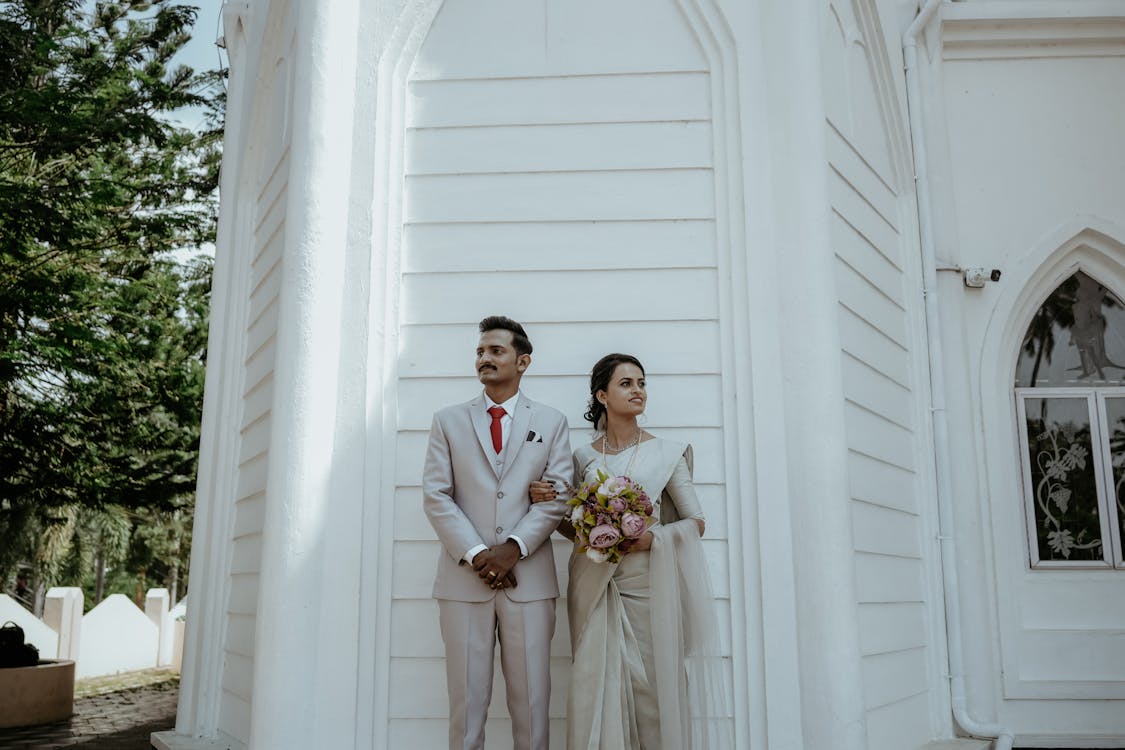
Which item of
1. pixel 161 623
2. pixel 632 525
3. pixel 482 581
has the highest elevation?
pixel 632 525

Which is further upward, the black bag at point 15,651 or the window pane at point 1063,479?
the window pane at point 1063,479

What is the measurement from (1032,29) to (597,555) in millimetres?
6291

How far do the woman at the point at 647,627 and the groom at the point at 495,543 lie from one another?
135mm

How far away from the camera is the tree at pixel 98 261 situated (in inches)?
471

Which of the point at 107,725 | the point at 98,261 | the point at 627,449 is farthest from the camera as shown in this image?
the point at 98,261

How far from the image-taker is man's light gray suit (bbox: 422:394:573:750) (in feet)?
Answer: 14.0

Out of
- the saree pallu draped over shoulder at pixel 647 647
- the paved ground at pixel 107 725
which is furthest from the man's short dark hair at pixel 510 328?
the paved ground at pixel 107 725

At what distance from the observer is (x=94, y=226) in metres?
13.5

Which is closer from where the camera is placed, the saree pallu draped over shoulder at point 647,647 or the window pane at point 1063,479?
the saree pallu draped over shoulder at point 647,647

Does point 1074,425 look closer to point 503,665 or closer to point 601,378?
point 601,378

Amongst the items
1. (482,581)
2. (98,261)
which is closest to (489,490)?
(482,581)

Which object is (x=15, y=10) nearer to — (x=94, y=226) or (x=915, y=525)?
(x=94, y=226)

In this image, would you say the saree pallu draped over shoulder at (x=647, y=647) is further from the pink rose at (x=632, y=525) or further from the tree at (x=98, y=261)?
the tree at (x=98, y=261)

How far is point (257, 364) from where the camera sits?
6242 millimetres
